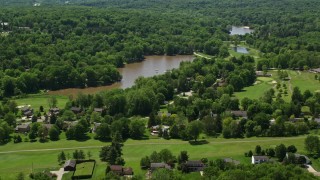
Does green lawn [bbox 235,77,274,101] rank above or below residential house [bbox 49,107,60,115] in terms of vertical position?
below

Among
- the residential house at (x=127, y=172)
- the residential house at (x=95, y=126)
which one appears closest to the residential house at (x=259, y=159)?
the residential house at (x=127, y=172)

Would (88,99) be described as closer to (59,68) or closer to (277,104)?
(59,68)

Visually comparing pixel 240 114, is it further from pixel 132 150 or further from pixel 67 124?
pixel 67 124

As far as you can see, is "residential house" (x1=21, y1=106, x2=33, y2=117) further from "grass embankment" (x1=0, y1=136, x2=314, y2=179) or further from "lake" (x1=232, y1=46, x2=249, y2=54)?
"lake" (x1=232, y1=46, x2=249, y2=54)

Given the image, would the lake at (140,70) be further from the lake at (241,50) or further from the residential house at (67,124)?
the residential house at (67,124)

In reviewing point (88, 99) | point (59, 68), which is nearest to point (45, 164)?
point (88, 99)

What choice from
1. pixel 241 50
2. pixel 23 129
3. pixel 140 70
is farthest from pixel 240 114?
pixel 241 50

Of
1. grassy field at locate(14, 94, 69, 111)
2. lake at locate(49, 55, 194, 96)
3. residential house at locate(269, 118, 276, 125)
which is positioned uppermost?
residential house at locate(269, 118, 276, 125)

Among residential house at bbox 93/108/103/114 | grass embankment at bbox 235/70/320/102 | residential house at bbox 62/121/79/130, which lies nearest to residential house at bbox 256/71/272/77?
grass embankment at bbox 235/70/320/102
